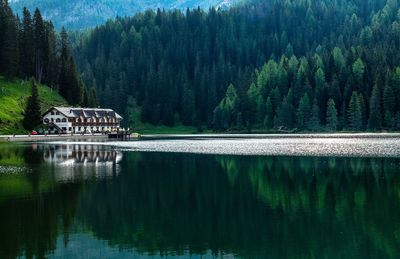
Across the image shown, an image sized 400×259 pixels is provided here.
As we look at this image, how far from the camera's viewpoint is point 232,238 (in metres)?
28.7

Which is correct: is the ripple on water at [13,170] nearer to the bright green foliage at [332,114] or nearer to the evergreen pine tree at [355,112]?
the evergreen pine tree at [355,112]

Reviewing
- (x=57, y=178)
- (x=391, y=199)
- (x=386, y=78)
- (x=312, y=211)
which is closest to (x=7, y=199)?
(x=57, y=178)

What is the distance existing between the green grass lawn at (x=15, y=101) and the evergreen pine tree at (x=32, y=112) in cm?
243

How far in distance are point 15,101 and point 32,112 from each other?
29.0ft

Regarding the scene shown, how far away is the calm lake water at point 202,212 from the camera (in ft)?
87.8

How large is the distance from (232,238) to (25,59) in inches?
7195

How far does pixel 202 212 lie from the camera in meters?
35.5

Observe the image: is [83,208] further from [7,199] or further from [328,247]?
[328,247]

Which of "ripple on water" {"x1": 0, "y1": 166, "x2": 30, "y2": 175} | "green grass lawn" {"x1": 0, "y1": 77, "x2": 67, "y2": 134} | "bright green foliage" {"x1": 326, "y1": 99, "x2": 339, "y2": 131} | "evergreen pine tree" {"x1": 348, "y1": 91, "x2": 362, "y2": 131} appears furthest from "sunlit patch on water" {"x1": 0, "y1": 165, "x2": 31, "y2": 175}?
"bright green foliage" {"x1": 326, "y1": 99, "x2": 339, "y2": 131}

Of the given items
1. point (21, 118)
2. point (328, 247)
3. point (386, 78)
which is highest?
point (386, 78)

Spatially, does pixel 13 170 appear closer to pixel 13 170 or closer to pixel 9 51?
pixel 13 170

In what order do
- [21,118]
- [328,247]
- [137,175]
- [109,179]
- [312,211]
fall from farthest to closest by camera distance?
1. [21,118]
2. [137,175]
3. [109,179]
4. [312,211]
5. [328,247]

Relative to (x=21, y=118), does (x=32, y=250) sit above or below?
below

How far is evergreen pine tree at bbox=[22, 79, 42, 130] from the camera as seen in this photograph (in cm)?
16127
